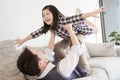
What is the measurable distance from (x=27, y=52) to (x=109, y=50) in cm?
204

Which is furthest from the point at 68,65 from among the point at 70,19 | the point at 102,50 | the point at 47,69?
the point at 102,50

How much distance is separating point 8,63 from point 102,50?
181 centimetres

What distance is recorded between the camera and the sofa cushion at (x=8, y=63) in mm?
2088

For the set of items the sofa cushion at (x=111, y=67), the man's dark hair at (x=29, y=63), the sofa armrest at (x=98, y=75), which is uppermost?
the man's dark hair at (x=29, y=63)

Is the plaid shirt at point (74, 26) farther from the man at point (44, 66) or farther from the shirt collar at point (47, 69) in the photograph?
the shirt collar at point (47, 69)

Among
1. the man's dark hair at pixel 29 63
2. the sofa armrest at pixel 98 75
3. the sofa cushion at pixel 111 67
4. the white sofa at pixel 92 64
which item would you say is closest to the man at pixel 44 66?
the man's dark hair at pixel 29 63

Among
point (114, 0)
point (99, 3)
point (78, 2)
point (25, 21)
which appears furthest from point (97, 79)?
point (114, 0)

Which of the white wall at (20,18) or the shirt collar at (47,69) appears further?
the white wall at (20,18)

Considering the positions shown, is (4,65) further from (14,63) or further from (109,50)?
(109,50)

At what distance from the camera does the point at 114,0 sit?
4.97m

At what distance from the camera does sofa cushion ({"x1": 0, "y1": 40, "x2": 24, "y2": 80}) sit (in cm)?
209

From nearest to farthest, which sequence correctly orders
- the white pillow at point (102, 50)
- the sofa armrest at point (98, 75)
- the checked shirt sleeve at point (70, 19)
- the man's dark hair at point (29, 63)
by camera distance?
1. the man's dark hair at point (29, 63)
2. the checked shirt sleeve at point (70, 19)
3. the sofa armrest at point (98, 75)
4. the white pillow at point (102, 50)

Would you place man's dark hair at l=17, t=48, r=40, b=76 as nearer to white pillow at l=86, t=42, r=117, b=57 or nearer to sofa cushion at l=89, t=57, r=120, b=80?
sofa cushion at l=89, t=57, r=120, b=80

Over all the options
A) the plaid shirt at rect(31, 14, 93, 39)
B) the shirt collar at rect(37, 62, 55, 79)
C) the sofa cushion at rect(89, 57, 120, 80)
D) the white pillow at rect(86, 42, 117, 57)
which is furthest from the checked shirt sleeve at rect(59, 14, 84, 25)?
the white pillow at rect(86, 42, 117, 57)
